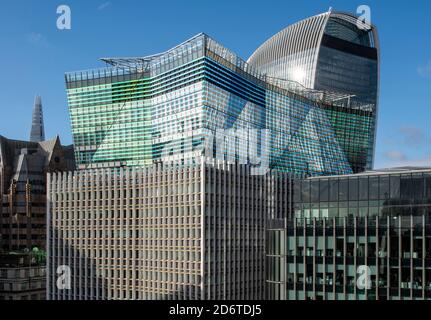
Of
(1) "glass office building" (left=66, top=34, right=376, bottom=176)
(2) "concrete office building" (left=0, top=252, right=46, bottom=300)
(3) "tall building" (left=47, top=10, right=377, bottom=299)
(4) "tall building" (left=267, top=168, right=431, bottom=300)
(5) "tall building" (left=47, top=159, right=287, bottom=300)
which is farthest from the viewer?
(1) "glass office building" (left=66, top=34, right=376, bottom=176)

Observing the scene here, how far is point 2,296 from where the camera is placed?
5153 inches

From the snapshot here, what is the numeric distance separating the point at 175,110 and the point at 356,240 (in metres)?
88.0

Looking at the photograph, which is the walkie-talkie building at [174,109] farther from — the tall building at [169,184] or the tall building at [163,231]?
the tall building at [163,231]

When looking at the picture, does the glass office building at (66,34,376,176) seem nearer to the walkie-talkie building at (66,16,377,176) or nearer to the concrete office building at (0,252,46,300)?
the walkie-talkie building at (66,16,377,176)

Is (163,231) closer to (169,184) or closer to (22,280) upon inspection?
(169,184)

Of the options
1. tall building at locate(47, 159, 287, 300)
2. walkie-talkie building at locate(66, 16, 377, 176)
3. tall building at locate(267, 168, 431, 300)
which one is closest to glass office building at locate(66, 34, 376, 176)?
walkie-talkie building at locate(66, 16, 377, 176)

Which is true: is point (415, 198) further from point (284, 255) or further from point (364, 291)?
point (284, 255)

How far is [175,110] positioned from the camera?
6053 inches

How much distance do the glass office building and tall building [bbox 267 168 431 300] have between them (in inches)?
2577

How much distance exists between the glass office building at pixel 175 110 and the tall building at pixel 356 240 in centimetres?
6544

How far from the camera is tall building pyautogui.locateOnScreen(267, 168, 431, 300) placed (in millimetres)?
69312

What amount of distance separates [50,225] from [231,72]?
60.9 metres

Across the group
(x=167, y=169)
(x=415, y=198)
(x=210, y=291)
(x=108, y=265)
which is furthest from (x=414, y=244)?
(x=108, y=265)

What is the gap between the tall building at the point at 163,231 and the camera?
4333 inches
